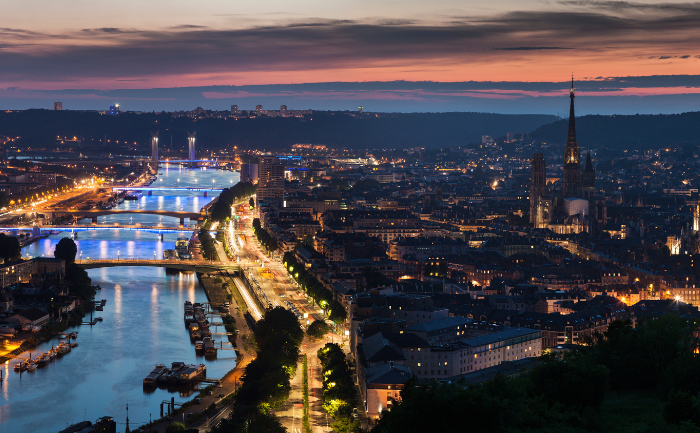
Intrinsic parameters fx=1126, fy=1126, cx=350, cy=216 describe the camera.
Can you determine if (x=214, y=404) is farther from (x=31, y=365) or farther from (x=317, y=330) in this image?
(x=31, y=365)

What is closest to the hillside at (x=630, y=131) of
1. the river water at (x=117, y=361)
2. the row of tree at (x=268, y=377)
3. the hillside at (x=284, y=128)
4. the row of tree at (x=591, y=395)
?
the hillside at (x=284, y=128)

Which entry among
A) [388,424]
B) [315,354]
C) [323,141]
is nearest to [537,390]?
[388,424]

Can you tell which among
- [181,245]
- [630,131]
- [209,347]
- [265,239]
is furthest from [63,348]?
[630,131]

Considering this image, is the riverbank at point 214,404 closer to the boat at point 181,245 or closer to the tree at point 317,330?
the tree at point 317,330

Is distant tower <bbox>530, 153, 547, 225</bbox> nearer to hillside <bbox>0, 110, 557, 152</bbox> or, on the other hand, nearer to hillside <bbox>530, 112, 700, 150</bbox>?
hillside <bbox>530, 112, 700, 150</bbox>

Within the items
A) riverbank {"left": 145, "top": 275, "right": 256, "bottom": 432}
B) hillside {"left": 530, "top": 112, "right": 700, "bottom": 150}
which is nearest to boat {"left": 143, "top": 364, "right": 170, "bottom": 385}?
riverbank {"left": 145, "top": 275, "right": 256, "bottom": 432}
